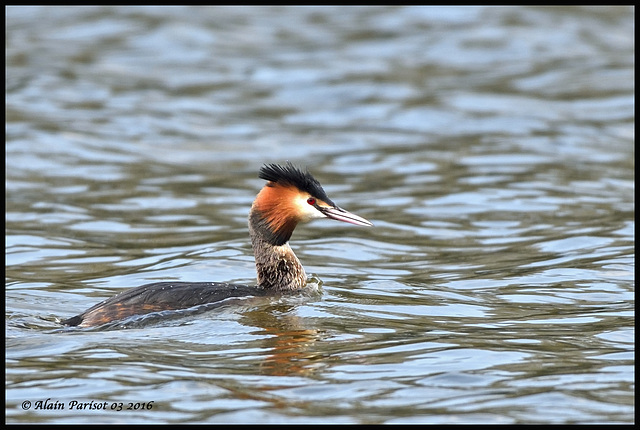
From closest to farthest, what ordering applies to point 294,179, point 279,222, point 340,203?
point 294,179 → point 279,222 → point 340,203

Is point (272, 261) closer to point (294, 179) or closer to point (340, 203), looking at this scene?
point (294, 179)

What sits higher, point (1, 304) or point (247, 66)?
point (247, 66)

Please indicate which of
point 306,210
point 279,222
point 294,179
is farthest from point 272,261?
point 294,179

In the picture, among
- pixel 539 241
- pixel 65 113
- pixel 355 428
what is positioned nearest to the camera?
pixel 355 428

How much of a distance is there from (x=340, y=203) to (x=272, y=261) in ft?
15.6

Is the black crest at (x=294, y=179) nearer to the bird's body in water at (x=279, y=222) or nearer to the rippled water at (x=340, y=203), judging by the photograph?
the bird's body in water at (x=279, y=222)

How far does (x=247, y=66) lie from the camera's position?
20.5m

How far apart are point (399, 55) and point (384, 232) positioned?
10.0 meters

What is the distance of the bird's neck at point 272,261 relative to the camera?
8359mm

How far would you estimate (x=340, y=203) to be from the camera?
13039 millimetres

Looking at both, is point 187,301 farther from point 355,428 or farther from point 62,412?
point 355,428

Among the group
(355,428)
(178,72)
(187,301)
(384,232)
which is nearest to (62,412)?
(355,428)

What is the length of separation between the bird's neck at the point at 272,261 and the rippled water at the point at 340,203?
305 millimetres

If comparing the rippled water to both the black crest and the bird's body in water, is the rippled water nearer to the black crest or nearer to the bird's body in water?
the bird's body in water
